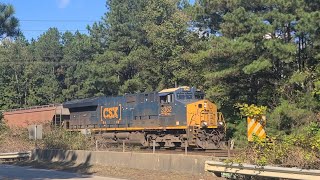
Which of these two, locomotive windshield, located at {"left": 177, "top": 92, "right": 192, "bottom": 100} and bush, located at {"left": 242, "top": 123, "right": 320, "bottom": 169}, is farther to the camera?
locomotive windshield, located at {"left": 177, "top": 92, "right": 192, "bottom": 100}

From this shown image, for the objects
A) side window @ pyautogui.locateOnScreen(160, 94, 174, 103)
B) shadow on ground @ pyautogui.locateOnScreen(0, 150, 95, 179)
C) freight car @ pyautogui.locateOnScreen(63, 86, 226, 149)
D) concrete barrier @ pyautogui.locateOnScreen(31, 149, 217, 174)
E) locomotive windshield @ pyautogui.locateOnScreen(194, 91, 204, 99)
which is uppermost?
locomotive windshield @ pyautogui.locateOnScreen(194, 91, 204, 99)

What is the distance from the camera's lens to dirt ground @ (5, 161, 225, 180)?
16.3m

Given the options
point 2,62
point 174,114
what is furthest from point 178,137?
point 2,62

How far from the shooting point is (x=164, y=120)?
28.6 metres

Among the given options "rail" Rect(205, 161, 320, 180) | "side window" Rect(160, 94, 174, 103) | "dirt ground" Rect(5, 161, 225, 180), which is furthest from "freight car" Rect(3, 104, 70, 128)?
"rail" Rect(205, 161, 320, 180)

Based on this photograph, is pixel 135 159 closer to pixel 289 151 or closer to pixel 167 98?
pixel 289 151

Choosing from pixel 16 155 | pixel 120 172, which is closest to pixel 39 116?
pixel 16 155

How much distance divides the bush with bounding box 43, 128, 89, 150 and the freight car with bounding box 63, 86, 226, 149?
6.74 feet

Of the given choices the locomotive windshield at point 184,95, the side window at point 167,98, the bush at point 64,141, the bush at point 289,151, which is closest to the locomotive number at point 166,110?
the side window at point 167,98

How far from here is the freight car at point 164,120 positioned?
2712cm

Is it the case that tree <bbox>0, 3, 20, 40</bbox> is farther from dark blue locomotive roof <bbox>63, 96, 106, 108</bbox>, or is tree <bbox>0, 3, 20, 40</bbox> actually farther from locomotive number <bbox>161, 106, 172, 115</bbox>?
dark blue locomotive roof <bbox>63, 96, 106, 108</bbox>

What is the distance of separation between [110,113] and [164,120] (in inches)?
243

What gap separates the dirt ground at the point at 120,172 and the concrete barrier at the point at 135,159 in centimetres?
31

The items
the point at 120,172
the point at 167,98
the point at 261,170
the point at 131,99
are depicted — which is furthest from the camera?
the point at 131,99
